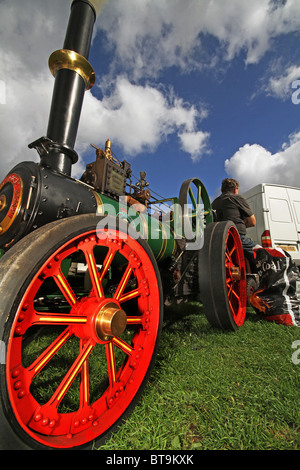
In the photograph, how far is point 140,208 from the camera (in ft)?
9.26

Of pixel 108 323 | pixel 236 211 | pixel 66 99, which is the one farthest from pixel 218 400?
pixel 236 211

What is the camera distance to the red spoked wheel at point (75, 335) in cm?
68

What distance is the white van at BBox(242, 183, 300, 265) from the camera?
6.15 metres

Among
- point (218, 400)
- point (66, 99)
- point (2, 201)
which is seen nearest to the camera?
point (218, 400)

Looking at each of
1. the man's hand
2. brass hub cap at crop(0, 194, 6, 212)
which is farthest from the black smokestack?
the man's hand

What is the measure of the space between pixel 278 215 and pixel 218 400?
630 cm

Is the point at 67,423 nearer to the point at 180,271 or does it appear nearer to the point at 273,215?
the point at 180,271

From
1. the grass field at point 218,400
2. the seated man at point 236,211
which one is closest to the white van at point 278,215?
the seated man at point 236,211

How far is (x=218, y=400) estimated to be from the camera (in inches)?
45.0

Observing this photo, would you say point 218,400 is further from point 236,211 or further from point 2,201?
point 236,211

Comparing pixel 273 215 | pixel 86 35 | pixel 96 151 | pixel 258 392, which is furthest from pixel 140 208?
pixel 273 215

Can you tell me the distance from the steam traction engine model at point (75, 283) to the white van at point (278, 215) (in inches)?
170

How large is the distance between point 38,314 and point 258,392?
1196mm
